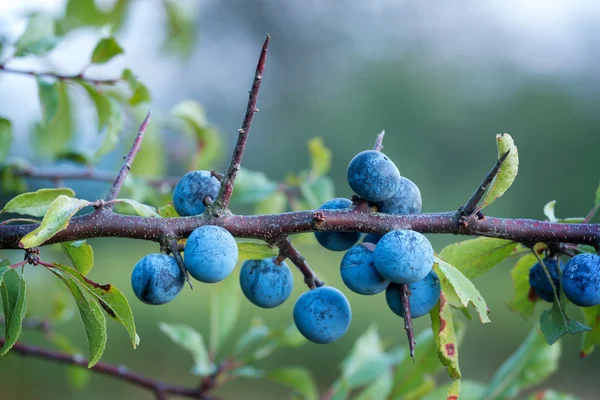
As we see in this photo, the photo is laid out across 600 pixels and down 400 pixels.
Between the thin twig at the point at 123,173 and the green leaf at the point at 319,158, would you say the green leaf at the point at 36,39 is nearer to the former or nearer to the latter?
the thin twig at the point at 123,173

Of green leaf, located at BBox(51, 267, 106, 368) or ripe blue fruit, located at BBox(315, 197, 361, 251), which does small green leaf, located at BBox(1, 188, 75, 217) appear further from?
ripe blue fruit, located at BBox(315, 197, 361, 251)

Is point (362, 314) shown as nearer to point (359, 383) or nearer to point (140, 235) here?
point (359, 383)

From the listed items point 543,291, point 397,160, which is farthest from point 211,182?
point 397,160

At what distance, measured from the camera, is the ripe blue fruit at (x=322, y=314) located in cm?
92

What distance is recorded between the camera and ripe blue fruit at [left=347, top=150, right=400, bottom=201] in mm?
810

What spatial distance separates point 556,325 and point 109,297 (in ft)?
2.42

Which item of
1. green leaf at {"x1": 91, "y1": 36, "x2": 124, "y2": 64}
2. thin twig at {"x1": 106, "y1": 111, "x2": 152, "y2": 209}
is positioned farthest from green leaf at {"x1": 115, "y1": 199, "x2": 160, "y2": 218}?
green leaf at {"x1": 91, "y1": 36, "x2": 124, "y2": 64}

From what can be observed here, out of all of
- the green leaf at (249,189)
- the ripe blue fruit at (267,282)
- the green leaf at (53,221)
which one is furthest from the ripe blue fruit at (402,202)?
the green leaf at (249,189)

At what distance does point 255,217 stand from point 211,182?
5.4 inches

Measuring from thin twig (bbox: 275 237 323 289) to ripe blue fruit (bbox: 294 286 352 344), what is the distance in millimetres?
19

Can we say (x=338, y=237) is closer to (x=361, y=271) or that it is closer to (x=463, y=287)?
(x=361, y=271)

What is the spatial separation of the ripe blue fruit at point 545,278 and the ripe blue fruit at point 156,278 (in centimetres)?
68

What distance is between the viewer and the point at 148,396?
4016 millimetres

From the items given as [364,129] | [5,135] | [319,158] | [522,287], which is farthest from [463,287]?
[364,129]
